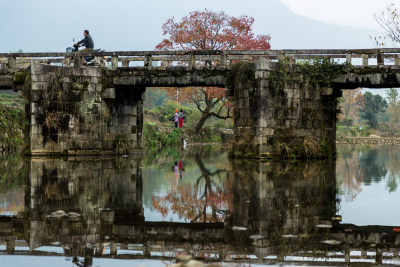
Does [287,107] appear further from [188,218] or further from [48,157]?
[188,218]

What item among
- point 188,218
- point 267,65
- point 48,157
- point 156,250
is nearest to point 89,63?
point 48,157

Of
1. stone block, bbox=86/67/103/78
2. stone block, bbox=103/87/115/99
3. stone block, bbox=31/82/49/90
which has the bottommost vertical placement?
stone block, bbox=103/87/115/99

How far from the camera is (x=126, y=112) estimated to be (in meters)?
24.6

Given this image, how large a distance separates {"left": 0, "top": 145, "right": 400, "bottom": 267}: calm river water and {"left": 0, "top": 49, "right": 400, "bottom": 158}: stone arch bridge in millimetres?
7958

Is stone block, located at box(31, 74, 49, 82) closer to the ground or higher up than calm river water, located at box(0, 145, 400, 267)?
higher up

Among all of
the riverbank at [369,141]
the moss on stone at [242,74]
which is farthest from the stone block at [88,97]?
the riverbank at [369,141]

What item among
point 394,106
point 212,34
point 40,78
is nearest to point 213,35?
point 212,34

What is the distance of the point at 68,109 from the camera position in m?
21.8

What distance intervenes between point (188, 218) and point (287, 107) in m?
13.6

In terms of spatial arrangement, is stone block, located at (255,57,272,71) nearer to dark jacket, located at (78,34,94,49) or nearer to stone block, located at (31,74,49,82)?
dark jacket, located at (78,34,94,49)

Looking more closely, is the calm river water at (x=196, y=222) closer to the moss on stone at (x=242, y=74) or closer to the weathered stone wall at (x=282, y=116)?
the weathered stone wall at (x=282, y=116)

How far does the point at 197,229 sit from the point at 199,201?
264 centimetres

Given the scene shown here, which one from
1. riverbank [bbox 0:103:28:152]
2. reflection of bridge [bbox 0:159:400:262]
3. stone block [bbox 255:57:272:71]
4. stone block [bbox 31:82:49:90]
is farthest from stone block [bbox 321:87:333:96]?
riverbank [bbox 0:103:28:152]

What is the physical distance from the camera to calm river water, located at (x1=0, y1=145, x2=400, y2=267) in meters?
5.34
